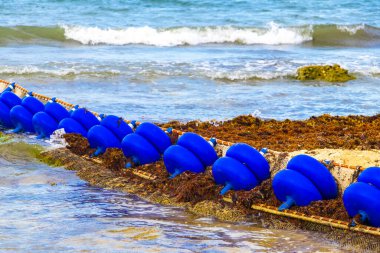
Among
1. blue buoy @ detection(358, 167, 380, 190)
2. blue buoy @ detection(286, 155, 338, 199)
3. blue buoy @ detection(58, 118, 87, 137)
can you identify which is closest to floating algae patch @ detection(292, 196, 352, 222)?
blue buoy @ detection(286, 155, 338, 199)

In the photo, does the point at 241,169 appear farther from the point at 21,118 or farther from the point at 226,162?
the point at 21,118

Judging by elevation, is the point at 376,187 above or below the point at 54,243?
above

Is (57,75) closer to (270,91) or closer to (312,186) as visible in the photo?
(270,91)

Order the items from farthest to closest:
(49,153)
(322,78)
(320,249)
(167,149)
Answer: (322,78)
(49,153)
(167,149)
(320,249)

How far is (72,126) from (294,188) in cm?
507

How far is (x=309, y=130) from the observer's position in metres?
13.9

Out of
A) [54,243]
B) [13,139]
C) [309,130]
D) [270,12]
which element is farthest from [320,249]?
[270,12]

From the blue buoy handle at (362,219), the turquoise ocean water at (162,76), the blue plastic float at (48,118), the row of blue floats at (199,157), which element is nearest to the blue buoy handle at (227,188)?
the row of blue floats at (199,157)

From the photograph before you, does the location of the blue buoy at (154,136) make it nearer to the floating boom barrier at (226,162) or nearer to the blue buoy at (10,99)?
the floating boom barrier at (226,162)

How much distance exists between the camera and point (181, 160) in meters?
10.7

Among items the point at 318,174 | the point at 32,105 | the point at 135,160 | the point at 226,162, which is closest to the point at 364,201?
the point at 318,174

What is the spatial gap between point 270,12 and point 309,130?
78.0 feet

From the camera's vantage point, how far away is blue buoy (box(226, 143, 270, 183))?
1011 centimetres

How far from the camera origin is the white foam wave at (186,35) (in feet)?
99.9
